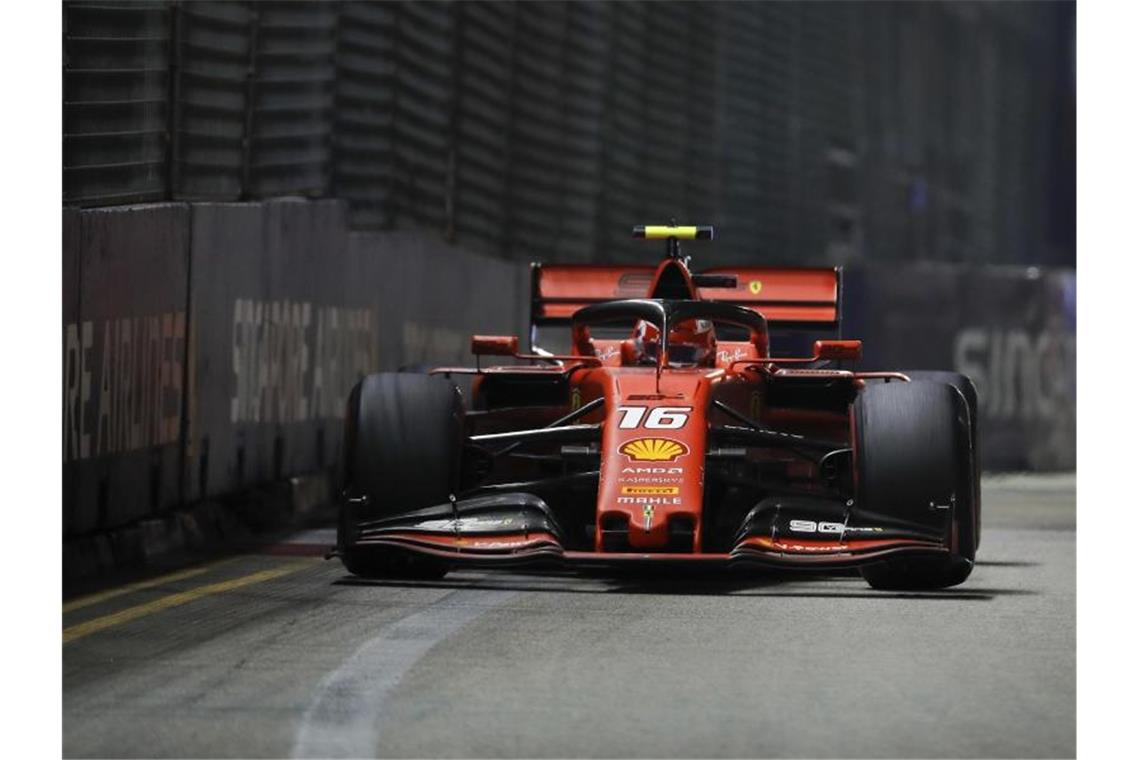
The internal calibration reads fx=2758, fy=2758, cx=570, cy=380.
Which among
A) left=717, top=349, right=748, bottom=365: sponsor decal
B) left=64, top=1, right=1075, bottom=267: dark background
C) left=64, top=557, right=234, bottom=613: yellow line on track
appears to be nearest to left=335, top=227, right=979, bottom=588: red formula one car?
left=717, top=349, right=748, bottom=365: sponsor decal

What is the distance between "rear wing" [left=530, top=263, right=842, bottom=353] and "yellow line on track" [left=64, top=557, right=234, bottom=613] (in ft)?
10.9

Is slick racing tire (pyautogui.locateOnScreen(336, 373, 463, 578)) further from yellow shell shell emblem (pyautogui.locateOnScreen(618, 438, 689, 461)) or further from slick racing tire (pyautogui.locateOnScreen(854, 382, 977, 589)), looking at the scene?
slick racing tire (pyautogui.locateOnScreen(854, 382, 977, 589))

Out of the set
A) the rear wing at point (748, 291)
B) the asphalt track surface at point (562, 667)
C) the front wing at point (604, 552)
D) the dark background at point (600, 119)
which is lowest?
the asphalt track surface at point (562, 667)

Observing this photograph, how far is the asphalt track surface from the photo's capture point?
23.2ft

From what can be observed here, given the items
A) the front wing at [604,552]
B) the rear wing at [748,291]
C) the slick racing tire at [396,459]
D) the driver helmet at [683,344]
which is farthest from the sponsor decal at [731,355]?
the front wing at [604,552]

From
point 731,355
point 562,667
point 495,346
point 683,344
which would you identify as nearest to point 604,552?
point 495,346

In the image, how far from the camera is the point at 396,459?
37.2 feet

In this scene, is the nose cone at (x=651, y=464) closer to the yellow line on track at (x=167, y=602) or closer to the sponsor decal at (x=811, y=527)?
the sponsor decal at (x=811, y=527)

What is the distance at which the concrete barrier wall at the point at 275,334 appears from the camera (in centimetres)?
1204

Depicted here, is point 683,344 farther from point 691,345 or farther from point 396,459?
point 396,459

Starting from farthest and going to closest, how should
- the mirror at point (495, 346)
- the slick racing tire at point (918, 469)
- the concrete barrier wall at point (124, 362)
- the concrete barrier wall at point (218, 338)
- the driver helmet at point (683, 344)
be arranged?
the driver helmet at point (683, 344), the mirror at point (495, 346), the concrete barrier wall at point (218, 338), the concrete barrier wall at point (124, 362), the slick racing tire at point (918, 469)

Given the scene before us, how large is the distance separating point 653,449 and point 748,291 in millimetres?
4170

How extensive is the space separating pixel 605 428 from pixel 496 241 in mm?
11377

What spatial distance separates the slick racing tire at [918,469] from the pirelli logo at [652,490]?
30.5 inches
